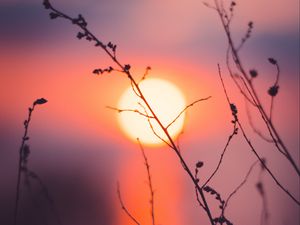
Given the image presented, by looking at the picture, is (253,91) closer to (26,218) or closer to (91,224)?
(91,224)

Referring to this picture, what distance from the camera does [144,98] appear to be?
11.6ft

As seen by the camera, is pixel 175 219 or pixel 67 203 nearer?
pixel 175 219

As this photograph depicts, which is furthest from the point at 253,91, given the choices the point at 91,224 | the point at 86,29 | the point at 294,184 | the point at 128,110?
the point at 91,224

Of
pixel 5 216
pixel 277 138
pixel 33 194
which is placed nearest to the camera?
pixel 277 138

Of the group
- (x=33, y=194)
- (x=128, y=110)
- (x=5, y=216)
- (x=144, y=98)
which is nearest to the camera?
(x=144, y=98)

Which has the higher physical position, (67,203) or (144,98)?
(67,203)

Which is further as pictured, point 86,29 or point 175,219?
point 175,219

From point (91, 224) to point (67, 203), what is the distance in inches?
778

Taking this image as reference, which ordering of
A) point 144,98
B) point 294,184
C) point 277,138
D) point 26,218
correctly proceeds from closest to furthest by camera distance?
point 277,138
point 144,98
point 294,184
point 26,218

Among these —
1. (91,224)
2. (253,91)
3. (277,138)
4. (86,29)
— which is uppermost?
(91,224)

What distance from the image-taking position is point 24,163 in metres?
4.46

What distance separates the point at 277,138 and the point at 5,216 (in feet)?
128

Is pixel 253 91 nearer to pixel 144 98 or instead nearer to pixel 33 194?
pixel 144 98

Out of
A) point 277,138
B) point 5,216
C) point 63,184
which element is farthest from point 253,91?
point 63,184
